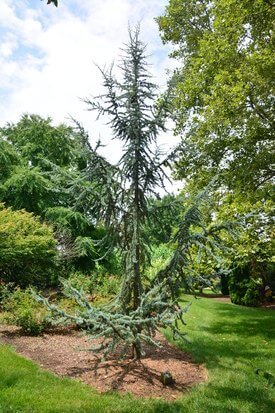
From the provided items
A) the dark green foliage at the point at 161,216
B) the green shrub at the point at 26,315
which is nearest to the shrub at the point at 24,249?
the green shrub at the point at 26,315

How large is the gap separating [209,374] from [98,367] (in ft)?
5.81

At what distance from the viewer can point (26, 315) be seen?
772 cm

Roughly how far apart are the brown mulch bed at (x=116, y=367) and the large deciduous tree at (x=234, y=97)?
4132 mm

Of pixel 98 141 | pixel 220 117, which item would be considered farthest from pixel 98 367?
Answer: pixel 220 117

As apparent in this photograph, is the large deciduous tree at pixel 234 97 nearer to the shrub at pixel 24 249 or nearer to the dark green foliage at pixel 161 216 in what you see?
the dark green foliage at pixel 161 216

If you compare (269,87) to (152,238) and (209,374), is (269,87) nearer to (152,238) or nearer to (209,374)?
(152,238)

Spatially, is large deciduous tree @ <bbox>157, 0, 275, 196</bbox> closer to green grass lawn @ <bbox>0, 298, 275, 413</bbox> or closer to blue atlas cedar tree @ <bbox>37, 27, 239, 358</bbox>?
blue atlas cedar tree @ <bbox>37, 27, 239, 358</bbox>

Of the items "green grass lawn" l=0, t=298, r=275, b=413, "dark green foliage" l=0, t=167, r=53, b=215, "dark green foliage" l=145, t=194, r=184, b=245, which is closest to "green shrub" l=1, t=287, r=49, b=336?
"green grass lawn" l=0, t=298, r=275, b=413

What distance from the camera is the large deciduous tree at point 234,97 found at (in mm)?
8562

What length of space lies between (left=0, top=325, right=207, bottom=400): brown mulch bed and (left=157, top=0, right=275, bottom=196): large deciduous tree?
4132 millimetres

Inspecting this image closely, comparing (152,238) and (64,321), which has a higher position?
(152,238)

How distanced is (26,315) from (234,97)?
6.82m

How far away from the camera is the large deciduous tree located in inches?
337

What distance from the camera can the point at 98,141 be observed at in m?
5.41
